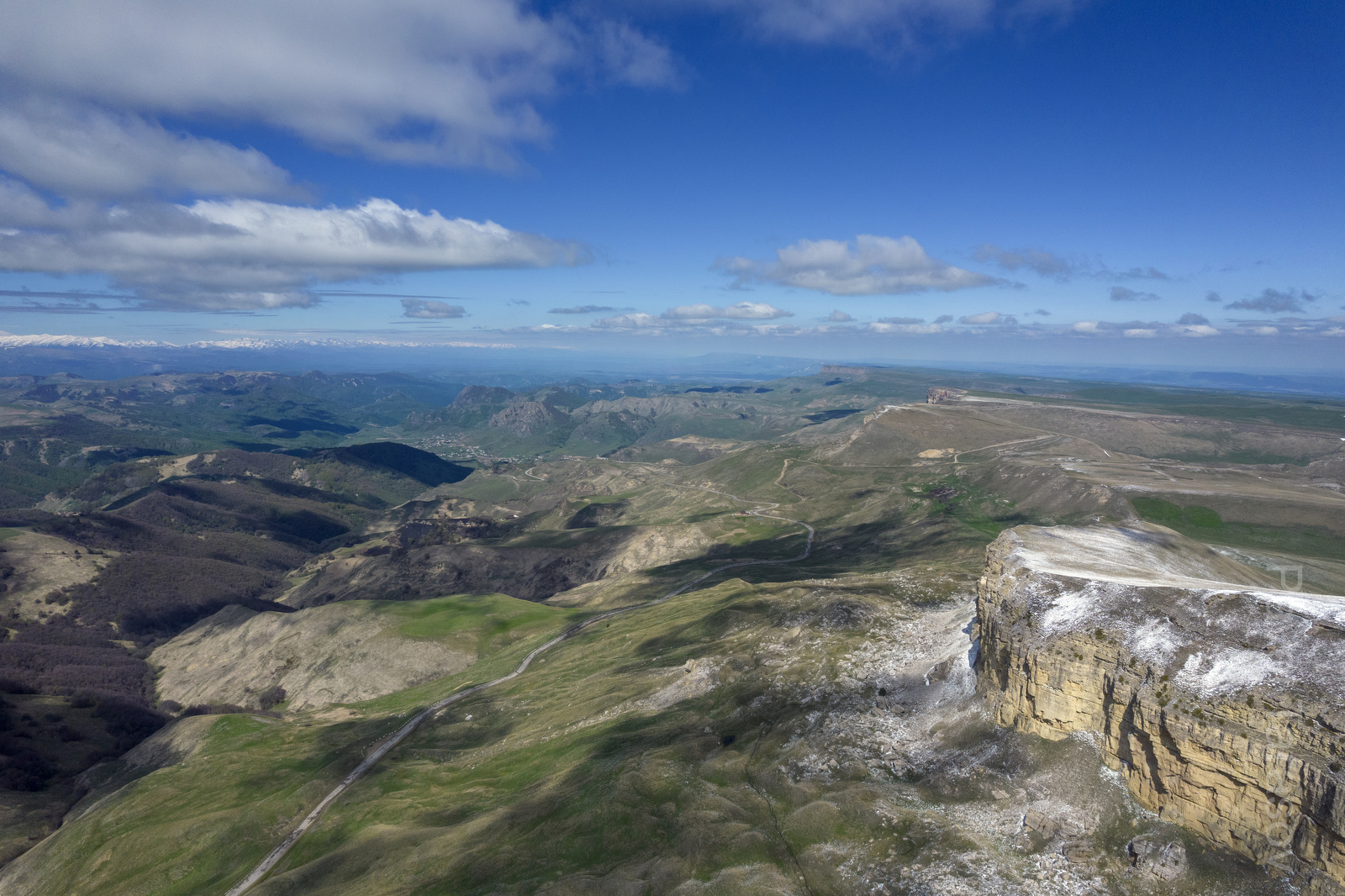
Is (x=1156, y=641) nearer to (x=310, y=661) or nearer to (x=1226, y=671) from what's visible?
(x=1226, y=671)

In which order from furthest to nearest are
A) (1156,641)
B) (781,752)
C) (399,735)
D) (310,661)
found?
(310,661), (399,735), (781,752), (1156,641)

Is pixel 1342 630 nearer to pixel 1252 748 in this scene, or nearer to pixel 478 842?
pixel 1252 748

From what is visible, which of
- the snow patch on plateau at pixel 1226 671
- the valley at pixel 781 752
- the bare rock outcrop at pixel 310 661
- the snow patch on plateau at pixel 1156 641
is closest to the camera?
the snow patch on plateau at pixel 1226 671

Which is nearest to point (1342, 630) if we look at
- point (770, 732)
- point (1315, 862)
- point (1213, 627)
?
point (1213, 627)

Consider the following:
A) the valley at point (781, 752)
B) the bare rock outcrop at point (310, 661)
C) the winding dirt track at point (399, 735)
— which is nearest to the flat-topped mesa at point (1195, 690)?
the valley at point (781, 752)

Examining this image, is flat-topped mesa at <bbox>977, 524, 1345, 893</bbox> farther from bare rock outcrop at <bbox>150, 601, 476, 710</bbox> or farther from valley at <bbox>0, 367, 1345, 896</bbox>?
bare rock outcrop at <bbox>150, 601, 476, 710</bbox>

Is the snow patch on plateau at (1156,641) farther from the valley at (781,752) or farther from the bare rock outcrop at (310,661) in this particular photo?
the bare rock outcrop at (310,661)

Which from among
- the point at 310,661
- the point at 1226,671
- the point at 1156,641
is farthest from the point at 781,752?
the point at 310,661

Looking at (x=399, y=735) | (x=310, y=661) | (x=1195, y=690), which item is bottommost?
(x=310, y=661)

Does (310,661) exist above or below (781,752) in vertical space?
below
